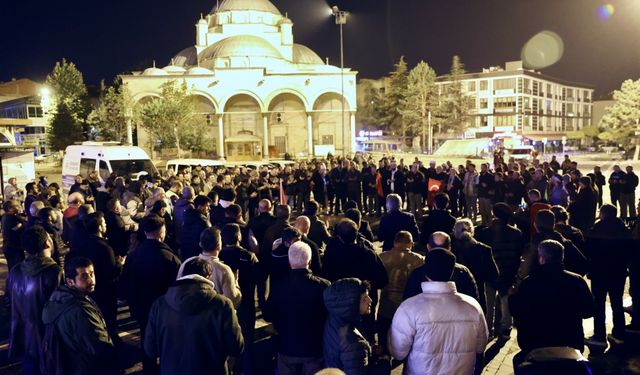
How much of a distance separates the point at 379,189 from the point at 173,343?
12.2 m

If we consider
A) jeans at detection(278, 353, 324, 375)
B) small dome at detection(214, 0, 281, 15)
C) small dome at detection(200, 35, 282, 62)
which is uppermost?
small dome at detection(214, 0, 281, 15)

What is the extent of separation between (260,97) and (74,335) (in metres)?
45.3

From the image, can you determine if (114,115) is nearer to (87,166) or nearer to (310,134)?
(310,134)

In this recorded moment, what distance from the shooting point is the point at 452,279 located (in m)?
4.44

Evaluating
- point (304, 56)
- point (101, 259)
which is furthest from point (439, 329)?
point (304, 56)

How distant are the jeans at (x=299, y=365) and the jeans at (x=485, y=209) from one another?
10346 millimetres

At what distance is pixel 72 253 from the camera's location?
565 centimetres

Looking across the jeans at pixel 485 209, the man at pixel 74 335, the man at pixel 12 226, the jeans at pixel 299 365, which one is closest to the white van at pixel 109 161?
the man at pixel 12 226

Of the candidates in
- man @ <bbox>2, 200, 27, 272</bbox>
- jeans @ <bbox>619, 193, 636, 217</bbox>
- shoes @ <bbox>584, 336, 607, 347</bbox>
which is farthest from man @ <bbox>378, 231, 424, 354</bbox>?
jeans @ <bbox>619, 193, 636, 217</bbox>

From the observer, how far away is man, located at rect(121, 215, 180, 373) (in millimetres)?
4852

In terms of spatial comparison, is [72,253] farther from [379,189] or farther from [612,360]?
[379,189]

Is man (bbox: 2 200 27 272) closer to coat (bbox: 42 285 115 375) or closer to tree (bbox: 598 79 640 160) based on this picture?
coat (bbox: 42 285 115 375)

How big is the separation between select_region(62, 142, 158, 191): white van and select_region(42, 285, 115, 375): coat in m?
14.5

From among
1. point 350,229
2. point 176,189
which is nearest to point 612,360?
point 350,229
